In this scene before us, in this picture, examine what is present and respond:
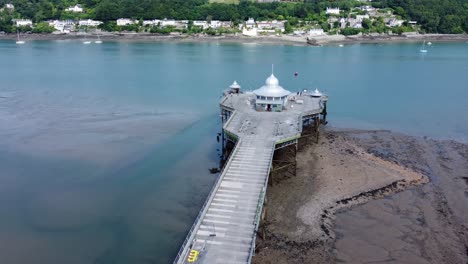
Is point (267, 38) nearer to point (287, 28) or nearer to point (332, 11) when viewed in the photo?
point (287, 28)

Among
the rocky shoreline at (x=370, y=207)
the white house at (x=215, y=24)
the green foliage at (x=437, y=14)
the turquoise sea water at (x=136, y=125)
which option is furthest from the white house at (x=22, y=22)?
the rocky shoreline at (x=370, y=207)

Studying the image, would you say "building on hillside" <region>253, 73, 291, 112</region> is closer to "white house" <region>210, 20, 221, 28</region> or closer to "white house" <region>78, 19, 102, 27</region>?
"white house" <region>210, 20, 221, 28</region>

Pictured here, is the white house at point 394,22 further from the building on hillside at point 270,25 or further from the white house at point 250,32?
the white house at point 250,32

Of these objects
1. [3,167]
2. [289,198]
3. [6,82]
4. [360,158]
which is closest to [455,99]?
[360,158]

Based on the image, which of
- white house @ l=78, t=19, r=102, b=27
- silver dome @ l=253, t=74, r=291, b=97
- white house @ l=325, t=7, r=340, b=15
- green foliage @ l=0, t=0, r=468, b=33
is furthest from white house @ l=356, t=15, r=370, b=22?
silver dome @ l=253, t=74, r=291, b=97

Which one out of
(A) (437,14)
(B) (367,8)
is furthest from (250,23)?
(A) (437,14)

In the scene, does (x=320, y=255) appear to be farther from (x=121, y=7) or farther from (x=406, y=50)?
(x=121, y=7)
